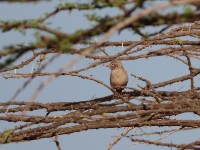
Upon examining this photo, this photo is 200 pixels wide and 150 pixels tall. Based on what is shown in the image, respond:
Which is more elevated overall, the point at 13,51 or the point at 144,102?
the point at 13,51

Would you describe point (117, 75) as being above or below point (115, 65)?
below

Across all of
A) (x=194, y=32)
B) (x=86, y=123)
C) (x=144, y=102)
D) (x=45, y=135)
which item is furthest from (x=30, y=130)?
(x=194, y=32)

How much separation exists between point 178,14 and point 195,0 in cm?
13

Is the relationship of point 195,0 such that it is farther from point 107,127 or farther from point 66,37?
point 107,127

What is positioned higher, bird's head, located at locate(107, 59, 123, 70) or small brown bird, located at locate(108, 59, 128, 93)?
bird's head, located at locate(107, 59, 123, 70)

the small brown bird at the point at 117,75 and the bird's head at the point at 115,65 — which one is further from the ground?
the bird's head at the point at 115,65

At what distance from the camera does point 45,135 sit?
5480 mm

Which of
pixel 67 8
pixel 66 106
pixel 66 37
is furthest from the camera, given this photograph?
pixel 66 106

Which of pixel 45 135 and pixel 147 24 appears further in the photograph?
pixel 45 135

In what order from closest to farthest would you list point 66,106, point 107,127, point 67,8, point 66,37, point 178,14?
point 66,37
point 178,14
point 67,8
point 107,127
point 66,106

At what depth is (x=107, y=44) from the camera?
19.5ft

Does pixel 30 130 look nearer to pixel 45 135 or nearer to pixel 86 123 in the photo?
pixel 45 135

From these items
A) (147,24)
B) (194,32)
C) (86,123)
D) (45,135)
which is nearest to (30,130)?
(45,135)

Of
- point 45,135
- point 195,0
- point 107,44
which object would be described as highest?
point 195,0
